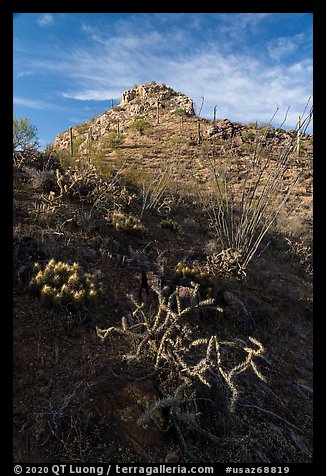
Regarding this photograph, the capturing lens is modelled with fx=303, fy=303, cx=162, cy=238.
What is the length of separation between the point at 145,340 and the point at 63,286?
1.67 meters

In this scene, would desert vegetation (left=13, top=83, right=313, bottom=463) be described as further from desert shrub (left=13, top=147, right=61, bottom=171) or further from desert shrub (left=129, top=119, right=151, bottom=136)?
desert shrub (left=129, top=119, right=151, bottom=136)

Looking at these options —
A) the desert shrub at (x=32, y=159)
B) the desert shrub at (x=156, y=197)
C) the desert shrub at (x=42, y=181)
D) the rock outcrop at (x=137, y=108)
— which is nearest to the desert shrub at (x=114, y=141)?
the rock outcrop at (x=137, y=108)

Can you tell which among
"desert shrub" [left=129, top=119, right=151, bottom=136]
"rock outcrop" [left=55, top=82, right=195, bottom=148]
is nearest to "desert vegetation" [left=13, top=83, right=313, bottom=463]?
"desert shrub" [left=129, top=119, right=151, bottom=136]

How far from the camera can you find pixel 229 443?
10.5 feet

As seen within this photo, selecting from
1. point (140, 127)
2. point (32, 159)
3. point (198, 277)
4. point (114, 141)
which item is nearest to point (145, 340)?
point (198, 277)

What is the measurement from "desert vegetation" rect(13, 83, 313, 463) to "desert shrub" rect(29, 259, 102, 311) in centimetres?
2

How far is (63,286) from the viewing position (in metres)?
4.51

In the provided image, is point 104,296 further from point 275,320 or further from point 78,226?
point 275,320

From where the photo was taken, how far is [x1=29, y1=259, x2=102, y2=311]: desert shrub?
440 centimetres

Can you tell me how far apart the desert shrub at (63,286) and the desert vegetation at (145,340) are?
0.9 inches

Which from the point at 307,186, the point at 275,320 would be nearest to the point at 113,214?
the point at 275,320

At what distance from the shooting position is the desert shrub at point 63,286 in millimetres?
4402
